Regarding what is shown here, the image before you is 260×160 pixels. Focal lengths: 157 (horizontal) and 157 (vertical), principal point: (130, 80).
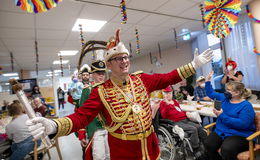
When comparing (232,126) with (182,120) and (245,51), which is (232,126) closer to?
(182,120)

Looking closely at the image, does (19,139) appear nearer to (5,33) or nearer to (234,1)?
(5,33)

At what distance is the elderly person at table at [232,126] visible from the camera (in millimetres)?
1864

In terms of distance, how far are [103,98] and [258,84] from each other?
4.88 meters

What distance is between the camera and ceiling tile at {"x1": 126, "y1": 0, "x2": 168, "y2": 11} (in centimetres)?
302

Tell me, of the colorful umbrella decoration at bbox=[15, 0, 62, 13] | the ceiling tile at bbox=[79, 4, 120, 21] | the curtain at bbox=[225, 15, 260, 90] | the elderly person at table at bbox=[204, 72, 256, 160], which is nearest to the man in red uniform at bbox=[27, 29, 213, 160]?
A: the colorful umbrella decoration at bbox=[15, 0, 62, 13]

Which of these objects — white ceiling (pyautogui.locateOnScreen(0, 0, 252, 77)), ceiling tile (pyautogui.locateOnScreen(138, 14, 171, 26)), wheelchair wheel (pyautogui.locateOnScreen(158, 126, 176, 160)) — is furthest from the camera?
ceiling tile (pyautogui.locateOnScreen(138, 14, 171, 26))

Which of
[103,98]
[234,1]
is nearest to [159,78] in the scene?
[103,98]

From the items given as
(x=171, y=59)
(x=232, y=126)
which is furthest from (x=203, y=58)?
(x=171, y=59)

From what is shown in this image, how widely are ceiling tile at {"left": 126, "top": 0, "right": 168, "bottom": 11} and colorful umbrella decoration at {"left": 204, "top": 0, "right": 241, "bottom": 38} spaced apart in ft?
3.19

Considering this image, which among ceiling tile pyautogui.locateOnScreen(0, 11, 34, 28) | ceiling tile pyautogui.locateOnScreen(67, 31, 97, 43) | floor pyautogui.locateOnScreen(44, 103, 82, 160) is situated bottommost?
floor pyautogui.locateOnScreen(44, 103, 82, 160)

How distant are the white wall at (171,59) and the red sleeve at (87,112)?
7043 millimetres

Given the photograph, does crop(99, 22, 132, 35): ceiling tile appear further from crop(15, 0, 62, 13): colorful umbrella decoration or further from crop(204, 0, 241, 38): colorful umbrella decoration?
crop(15, 0, 62, 13): colorful umbrella decoration

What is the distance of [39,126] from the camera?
32.0 inches

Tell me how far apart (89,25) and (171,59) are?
5.61 m
